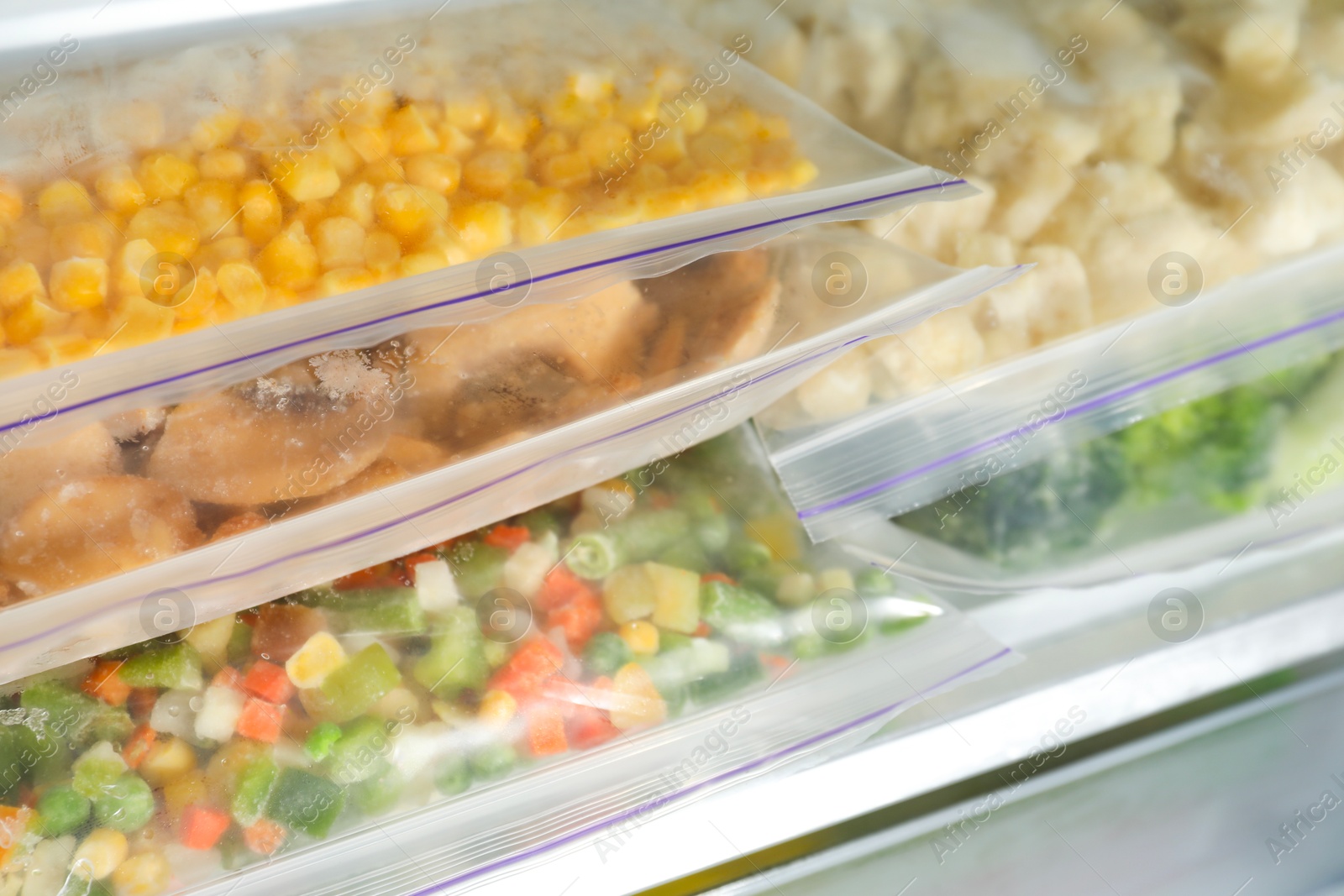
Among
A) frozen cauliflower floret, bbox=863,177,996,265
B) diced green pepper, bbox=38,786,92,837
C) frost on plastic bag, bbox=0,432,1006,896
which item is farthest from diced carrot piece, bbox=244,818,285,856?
frozen cauliflower floret, bbox=863,177,996,265

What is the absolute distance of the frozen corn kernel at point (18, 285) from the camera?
0.55 m

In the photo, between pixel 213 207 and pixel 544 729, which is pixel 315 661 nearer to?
pixel 544 729

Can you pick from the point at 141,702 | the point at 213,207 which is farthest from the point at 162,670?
the point at 213,207

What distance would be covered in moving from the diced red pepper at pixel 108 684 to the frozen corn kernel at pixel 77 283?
26 cm

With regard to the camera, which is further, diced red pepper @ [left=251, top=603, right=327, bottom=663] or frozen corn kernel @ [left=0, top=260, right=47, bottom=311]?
diced red pepper @ [left=251, top=603, right=327, bottom=663]

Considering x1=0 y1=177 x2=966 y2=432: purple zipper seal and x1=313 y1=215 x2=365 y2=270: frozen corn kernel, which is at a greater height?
x1=313 y1=215 x2=365 y2=270: frozen corn kernel

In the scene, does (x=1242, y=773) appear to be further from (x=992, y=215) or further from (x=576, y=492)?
(x=576, y=492)

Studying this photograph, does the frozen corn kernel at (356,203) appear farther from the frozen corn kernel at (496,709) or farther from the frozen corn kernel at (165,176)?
the frozen corn kernel at (496,709)

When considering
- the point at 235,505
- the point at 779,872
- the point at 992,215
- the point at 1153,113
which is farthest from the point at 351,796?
the point at 1153,113

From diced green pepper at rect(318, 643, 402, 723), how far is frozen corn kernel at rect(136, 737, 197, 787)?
9 centimetres

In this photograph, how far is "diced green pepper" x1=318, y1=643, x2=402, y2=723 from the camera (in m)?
0.67

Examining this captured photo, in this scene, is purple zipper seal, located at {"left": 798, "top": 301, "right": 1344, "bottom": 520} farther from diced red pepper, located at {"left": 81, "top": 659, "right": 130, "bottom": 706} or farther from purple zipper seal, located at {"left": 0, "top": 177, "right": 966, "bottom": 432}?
diced red pepper, located at {"left": 81, "top": 659, "right": 130, "bottom": 706}

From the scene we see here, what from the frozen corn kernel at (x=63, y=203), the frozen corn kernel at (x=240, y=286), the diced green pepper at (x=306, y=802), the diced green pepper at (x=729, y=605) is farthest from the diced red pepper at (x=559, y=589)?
the frozen corn kernel at (x=63, y=203)

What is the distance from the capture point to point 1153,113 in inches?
30.6
